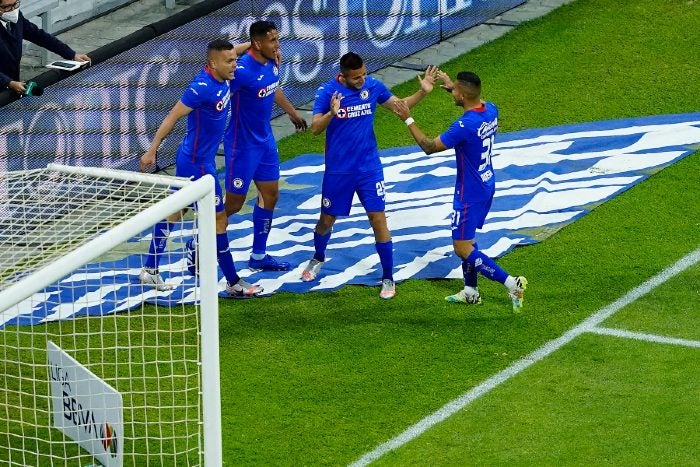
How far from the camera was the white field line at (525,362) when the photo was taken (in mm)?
9195

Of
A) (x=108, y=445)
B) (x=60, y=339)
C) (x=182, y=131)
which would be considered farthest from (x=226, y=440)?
(x=182, y=131)

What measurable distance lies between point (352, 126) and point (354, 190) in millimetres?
532

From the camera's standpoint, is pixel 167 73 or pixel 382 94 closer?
pixel 382 94

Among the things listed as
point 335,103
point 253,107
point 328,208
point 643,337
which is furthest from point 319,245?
point 643,337

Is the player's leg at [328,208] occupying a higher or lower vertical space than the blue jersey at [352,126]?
lower

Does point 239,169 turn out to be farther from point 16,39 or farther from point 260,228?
point 16,39

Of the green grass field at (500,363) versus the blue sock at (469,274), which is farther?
the blue sock at (469,274)

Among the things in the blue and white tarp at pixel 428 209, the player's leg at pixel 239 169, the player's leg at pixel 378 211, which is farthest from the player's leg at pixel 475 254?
the player's leg at pixel 239 169

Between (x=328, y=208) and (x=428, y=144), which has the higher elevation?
(x=428, y=144)

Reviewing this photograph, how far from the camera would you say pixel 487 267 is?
1094cm

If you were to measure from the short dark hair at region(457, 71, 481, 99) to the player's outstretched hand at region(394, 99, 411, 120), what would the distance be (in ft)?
1.86

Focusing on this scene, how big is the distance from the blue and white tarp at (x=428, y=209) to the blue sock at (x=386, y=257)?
27cm

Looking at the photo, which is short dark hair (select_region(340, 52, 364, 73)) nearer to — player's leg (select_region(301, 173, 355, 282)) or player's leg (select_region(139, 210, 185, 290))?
player's leg (select_region(301, 173, 355, 282))

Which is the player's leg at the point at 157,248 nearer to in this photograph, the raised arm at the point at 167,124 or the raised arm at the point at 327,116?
the raised arm at the point at 167,124
